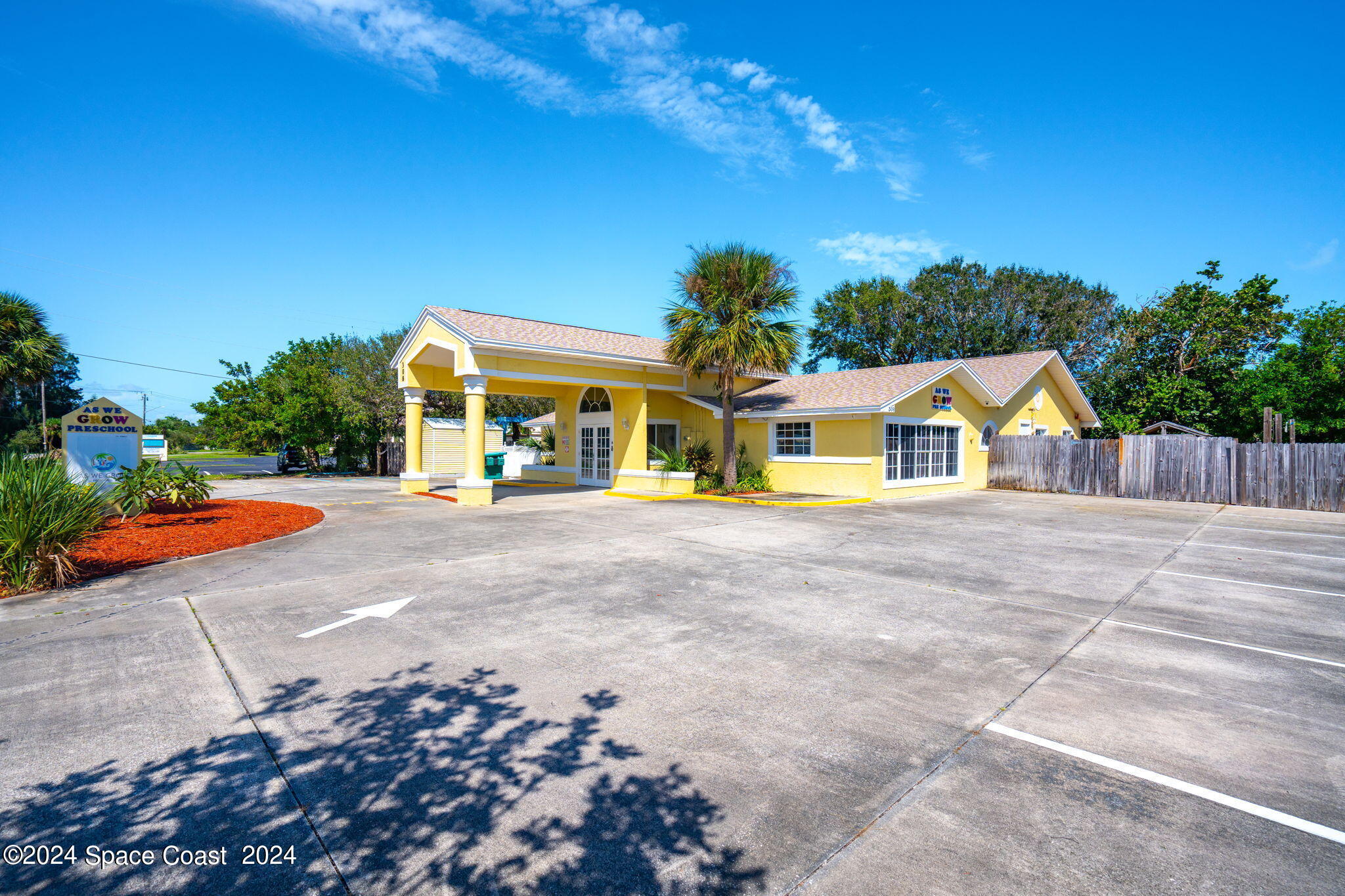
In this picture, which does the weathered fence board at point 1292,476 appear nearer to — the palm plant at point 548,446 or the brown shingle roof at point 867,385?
the brown shingle roof at point 867,385

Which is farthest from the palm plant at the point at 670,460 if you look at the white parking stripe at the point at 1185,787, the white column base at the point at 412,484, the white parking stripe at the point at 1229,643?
the white parking stripe at the point at 1185,787

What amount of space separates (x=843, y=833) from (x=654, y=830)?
2.98 feet

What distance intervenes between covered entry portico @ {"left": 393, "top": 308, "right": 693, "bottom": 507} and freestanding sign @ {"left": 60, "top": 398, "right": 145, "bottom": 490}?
6899 millimetres

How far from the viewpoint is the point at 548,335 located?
19938 millimetres

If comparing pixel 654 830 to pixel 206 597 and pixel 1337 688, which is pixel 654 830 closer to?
pixel 1337 688

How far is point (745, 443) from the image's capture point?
21906 mm

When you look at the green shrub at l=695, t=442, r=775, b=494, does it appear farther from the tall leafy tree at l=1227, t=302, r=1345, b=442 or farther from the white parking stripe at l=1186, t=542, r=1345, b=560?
the tall leafy tree at l=1227, t=302, r=1345, b=442

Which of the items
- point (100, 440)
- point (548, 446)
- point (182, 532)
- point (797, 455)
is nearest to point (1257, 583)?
point (797, 455)

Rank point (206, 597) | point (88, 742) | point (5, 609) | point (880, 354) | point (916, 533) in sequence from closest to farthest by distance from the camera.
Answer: point (88, 742), point (5, 609), point (206, 597), point (916, 533), point (880, 354)

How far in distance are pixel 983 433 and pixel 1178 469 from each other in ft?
19.2

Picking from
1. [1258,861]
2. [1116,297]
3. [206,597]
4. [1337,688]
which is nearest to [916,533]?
[1337,688]

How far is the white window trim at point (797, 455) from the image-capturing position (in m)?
19.9

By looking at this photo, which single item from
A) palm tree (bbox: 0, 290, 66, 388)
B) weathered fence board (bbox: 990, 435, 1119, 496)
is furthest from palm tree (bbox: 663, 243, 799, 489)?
palm tree (bbox: 0, 290, 66, 388)

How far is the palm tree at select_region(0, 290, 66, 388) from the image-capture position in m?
19.8
